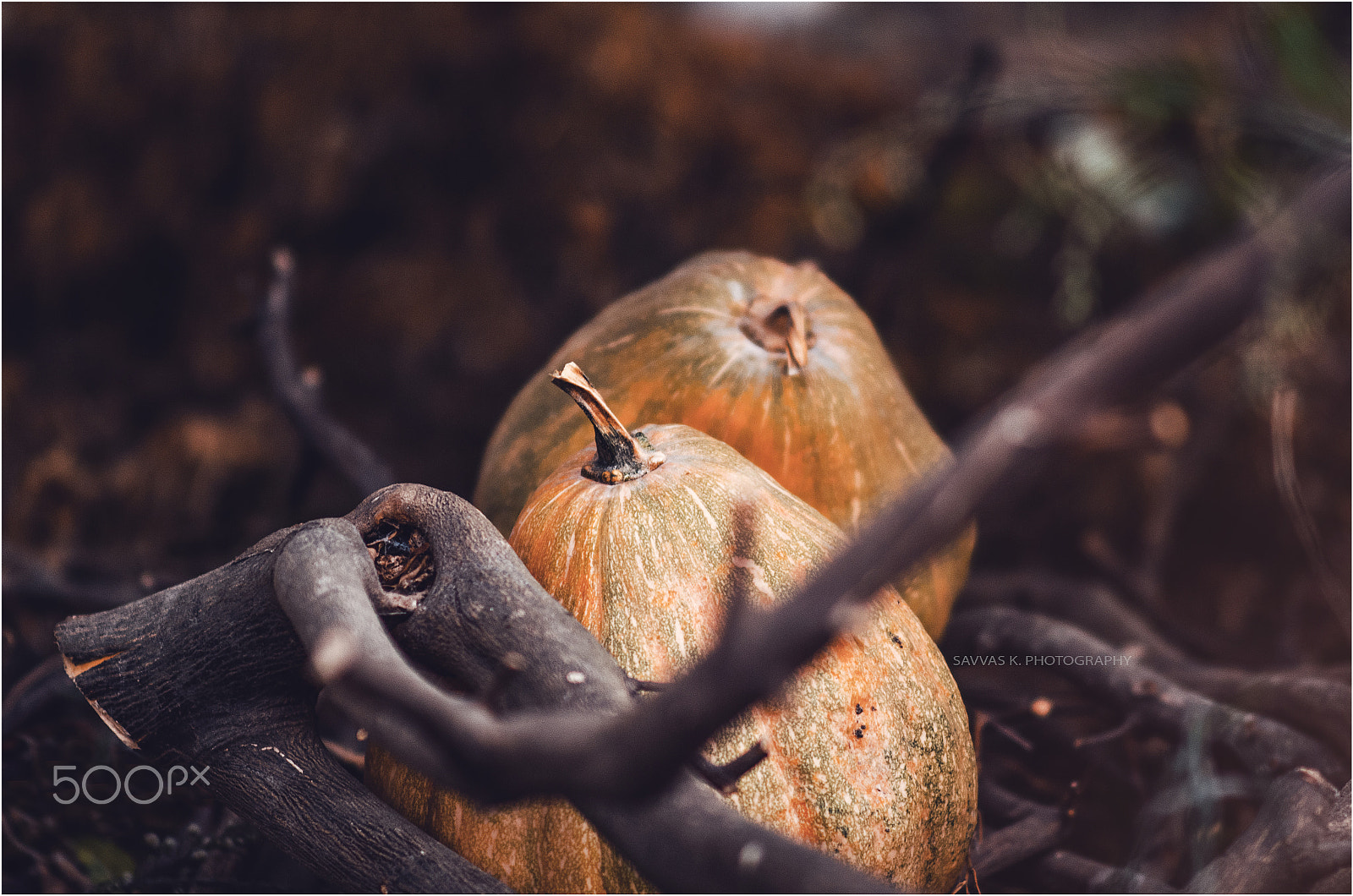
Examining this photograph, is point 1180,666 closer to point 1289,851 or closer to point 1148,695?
point 1148,695

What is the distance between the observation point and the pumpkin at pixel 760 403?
0.86 meters

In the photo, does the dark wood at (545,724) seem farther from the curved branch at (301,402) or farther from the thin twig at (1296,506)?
the thin twig at (1296,506)

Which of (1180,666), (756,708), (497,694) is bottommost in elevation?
(1180,666)

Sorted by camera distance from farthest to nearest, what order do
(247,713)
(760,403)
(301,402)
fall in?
(301,402), (760,403), (247,713)

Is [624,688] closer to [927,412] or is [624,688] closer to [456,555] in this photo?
[456,555]

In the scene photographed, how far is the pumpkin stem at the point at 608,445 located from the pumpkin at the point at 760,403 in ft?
0.52

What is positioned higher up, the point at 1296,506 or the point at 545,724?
the point at 545,724

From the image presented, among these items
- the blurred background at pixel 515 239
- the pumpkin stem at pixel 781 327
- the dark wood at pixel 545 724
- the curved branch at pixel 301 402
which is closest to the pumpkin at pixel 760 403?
the pumpkin stem at pixel 781 327

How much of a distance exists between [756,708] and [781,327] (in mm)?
408

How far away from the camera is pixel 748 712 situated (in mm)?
627

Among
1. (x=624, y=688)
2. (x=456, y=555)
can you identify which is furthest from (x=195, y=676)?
(x=624, y=688)

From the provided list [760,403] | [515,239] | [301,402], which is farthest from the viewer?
[515,239]

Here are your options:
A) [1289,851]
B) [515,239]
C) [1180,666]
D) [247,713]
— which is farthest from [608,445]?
[515,239]

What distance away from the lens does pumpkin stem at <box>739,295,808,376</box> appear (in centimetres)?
87
